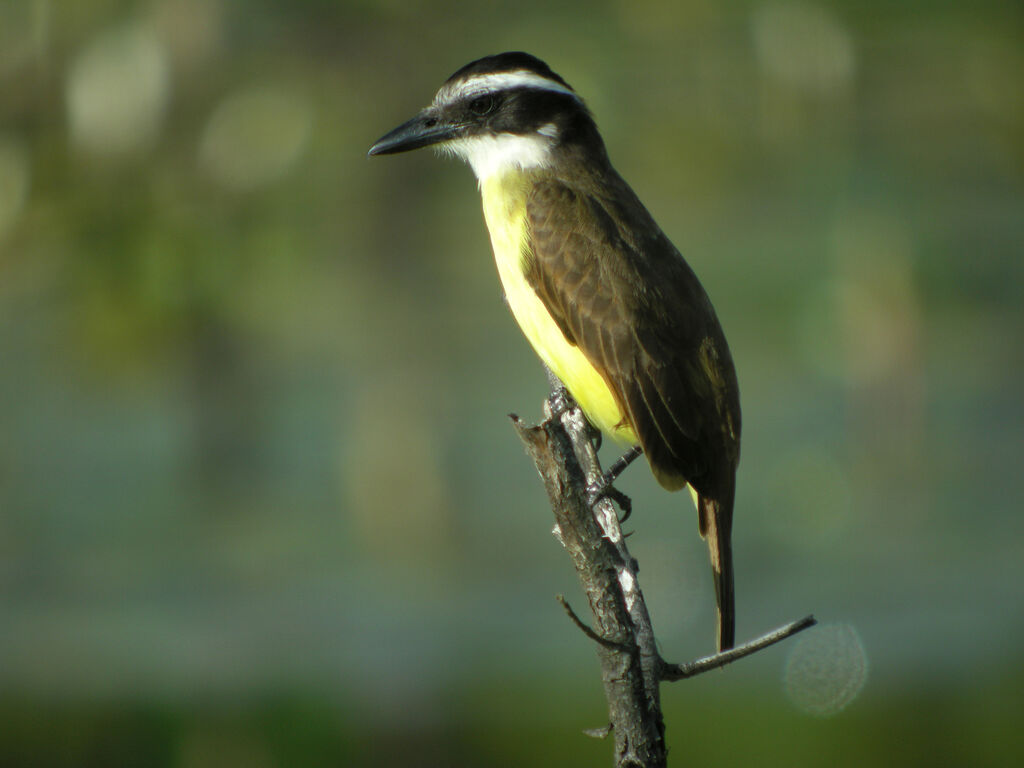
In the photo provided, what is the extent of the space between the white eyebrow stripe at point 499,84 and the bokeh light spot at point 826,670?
157 inches

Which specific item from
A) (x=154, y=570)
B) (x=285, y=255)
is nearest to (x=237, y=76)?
(x=285, y=255)

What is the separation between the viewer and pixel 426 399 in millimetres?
9594

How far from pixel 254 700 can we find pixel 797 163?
9.53m

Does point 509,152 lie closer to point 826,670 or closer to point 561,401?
point 561,401

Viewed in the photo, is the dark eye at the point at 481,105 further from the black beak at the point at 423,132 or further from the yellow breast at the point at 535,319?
the yellow breast at the point at 535,319

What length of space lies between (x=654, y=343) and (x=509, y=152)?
2.28ft

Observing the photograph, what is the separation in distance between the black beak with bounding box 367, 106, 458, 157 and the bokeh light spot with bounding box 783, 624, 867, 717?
13.1 feet

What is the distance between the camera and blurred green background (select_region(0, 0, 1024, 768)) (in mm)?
6598

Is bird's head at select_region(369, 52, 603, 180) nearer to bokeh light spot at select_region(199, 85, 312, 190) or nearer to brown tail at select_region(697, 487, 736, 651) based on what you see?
brown tail at select_region(697, 487, 736, 651)

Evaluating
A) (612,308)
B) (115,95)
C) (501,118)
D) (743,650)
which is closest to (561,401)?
(612,308)

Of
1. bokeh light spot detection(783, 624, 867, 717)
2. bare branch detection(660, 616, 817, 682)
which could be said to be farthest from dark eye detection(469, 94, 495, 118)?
bokeh light spot detection(783, 624, 867, 717)

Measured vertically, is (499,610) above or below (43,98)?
below

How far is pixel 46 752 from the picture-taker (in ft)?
19.7

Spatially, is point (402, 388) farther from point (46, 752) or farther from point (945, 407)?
point (945, 407)
